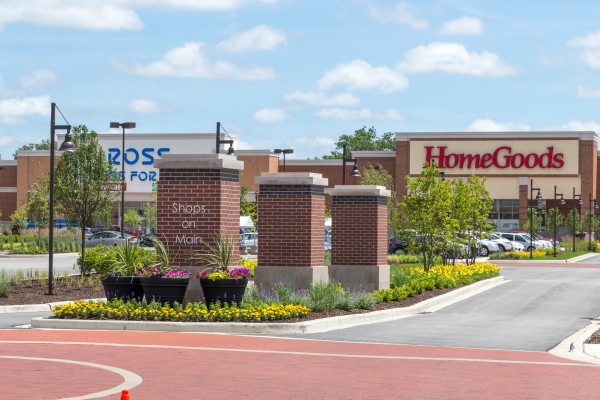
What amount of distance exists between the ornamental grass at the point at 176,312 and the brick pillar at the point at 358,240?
9.12 meters

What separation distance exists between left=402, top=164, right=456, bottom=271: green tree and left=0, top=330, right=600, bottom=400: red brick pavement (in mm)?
17441

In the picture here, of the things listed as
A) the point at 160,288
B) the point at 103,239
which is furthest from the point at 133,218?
the point at 160,288

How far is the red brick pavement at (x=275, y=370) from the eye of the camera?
13031 mm

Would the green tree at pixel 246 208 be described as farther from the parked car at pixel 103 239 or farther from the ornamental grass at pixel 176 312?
the ornamental grass at pixel 176 312

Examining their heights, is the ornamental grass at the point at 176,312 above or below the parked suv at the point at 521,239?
below

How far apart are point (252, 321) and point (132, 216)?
7304 cm

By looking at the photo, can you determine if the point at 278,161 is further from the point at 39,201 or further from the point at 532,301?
the point at 532,301

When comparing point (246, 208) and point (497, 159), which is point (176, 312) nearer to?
point (246, 208)

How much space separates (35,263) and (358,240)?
24.4 meters

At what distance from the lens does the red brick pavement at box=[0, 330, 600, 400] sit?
13.0 metres

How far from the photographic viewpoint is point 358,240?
31078 millimetres

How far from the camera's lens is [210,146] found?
94.8 metres

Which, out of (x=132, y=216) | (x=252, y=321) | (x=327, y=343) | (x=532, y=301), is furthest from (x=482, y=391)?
(x=132, y=216)

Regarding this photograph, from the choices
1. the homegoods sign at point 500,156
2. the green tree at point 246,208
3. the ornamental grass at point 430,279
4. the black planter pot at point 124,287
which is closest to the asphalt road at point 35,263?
the ornamental grass at point 430,279
